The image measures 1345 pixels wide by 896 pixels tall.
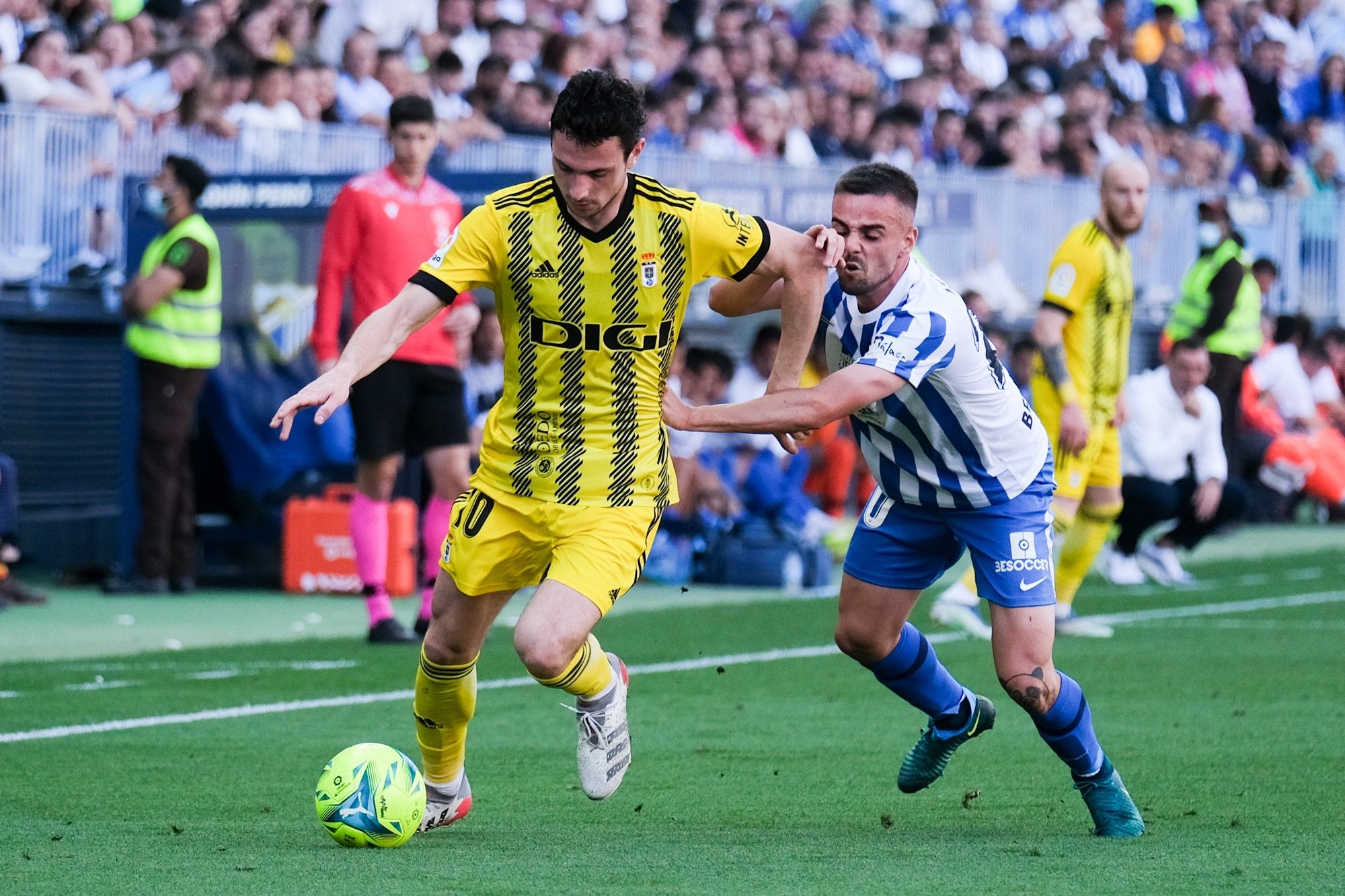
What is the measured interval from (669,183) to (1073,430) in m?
5.74

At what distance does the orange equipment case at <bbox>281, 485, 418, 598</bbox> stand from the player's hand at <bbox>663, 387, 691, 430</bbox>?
6.47 meters

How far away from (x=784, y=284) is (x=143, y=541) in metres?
7.48

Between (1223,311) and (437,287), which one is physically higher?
(437,287)

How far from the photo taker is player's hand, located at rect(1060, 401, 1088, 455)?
32.5 feet

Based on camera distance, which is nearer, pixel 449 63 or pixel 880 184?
pixel 880 184

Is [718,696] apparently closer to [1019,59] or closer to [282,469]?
[282,469]

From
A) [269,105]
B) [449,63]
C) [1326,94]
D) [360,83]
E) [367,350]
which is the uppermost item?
[1326,94]

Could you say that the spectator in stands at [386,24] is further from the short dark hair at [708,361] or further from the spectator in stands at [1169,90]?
the spectator in stands at [1169,90]

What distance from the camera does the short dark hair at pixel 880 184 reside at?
596 cm

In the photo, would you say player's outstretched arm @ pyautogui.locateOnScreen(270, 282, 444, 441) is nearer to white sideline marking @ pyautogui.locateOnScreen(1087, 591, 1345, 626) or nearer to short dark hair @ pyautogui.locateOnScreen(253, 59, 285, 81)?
white sideline marking @ pyautogui.locateOnScreen(1087, 591, 1345, 626)

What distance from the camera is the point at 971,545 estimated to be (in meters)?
6.12

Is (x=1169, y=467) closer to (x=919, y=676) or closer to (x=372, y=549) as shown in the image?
(x=372, y=549)

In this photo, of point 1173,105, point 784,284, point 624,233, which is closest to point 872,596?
point 784,284

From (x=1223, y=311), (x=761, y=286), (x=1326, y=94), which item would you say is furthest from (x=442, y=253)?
(x=1326, y=94)
